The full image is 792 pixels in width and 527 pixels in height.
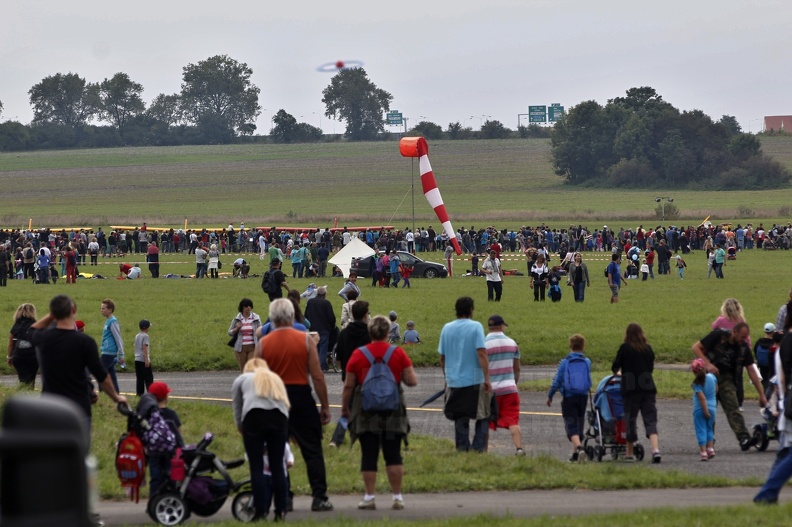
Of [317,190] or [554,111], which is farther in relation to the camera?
[554,111]

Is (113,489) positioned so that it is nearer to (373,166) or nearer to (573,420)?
(573,420)

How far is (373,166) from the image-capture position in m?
130

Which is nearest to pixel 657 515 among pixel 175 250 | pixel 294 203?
pixel 175 250

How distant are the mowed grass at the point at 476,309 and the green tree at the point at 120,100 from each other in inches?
4142

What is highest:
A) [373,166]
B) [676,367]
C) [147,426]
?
[373,166]

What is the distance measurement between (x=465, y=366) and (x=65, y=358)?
4.13 m

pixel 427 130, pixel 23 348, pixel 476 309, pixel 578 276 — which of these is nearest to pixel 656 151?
pixel 427 130

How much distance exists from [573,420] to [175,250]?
48.7 metres

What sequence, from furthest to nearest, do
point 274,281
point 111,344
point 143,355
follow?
point 274,281, point 143,355, point 111,344

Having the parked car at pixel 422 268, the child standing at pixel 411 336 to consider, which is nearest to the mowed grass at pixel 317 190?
the parked car at pixel 422 268

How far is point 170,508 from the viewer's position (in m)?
8.20

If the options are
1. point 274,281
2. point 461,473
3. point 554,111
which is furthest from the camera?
point 554,111

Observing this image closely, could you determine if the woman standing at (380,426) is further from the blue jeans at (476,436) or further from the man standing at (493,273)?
the man standing at (493,273)

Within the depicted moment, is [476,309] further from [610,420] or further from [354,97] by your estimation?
[354,97]
